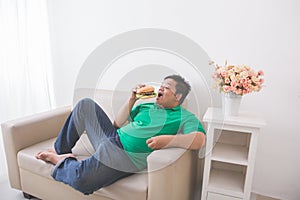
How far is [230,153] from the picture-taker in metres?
1.64

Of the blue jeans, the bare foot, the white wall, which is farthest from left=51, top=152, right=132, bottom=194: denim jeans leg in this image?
the white wall

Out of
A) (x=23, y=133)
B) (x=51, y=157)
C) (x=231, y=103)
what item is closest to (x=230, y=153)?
(x=231, y=103)

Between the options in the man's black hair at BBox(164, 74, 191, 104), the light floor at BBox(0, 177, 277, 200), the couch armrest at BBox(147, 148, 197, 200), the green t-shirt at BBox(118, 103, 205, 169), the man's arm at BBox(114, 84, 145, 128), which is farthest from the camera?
the light floor at BBox(0, 177, 277, 200)

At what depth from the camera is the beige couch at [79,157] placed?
4.28ft

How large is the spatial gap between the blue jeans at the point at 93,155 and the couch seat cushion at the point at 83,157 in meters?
0.05

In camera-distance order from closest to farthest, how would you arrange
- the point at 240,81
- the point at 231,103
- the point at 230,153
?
the point at 240,81 < the point at 231,103 < the point at 230,153

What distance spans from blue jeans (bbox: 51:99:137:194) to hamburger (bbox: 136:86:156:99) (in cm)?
29

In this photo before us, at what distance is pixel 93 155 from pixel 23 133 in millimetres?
639

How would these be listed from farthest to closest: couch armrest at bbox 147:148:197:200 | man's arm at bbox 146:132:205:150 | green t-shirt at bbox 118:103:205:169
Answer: green t-shirt at bbox 118:103:205:169
man's arm at bbox 146:132:205:150
couch armrest at bbox 147:148:197:200

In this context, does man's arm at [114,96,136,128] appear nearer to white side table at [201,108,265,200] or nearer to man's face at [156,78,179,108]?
man's face at [156,78,179,108]

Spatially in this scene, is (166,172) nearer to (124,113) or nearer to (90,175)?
(90,175)

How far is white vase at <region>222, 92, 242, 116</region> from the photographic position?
1519 mm

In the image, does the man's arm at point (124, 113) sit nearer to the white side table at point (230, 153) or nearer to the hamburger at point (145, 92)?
the hamburger at point (145, 92)

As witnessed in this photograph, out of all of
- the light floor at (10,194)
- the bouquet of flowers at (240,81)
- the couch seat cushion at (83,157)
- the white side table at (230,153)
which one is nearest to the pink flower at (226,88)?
the bouquet of flowers at (240,81)
